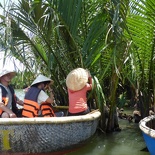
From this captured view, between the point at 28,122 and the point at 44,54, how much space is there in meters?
2.45

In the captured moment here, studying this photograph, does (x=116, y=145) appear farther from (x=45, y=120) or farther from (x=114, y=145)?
(x=45, y=120)

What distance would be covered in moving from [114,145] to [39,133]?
1.75 metres

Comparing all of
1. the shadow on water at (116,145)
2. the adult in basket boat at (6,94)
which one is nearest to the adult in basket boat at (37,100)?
the adult in basket boat at (6,94)

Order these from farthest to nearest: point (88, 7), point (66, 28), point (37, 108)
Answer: point (88, 7)
point (66, 28)
point (37, 108)

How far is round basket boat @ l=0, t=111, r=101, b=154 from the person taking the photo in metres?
4.27

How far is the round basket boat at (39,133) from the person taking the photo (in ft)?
14.0

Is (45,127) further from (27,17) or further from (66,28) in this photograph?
(27,17)

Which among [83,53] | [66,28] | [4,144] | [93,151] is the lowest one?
[93,151]

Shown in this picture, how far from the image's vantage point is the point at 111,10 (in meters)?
5.23

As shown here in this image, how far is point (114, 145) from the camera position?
219 inches

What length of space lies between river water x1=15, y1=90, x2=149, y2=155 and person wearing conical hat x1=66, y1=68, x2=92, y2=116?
609mm

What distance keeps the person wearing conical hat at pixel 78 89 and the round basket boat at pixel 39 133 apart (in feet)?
1.27

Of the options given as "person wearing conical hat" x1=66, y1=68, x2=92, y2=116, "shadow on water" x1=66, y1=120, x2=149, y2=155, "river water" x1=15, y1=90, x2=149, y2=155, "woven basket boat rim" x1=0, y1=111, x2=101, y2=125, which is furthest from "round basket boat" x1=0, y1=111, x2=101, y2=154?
"shadow on water" x1=66, y1=120, x2=149, y2=155

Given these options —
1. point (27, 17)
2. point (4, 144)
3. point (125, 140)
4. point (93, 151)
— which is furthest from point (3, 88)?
point (125, 140)
